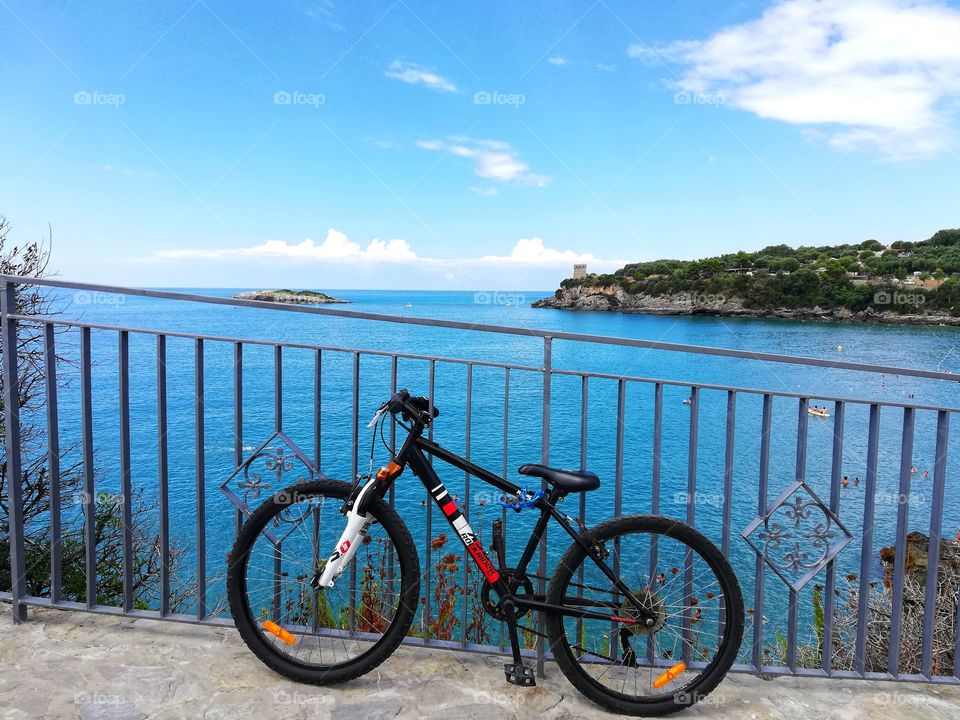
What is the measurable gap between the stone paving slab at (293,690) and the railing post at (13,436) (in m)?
0.16

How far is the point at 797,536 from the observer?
83.8 inches

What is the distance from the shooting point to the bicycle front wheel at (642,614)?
2047 millimetres

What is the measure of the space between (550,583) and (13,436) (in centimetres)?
227

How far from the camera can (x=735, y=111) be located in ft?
228

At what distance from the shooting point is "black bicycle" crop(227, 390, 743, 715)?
2.05m

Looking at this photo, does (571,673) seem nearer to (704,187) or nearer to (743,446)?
(743,446)

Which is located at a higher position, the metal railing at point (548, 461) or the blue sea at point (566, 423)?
the metal railing at point (548, 461)

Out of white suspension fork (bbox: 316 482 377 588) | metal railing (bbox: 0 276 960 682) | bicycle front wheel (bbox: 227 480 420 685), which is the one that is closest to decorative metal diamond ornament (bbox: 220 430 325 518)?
metal railing (bbox: 0 276 960 682)
